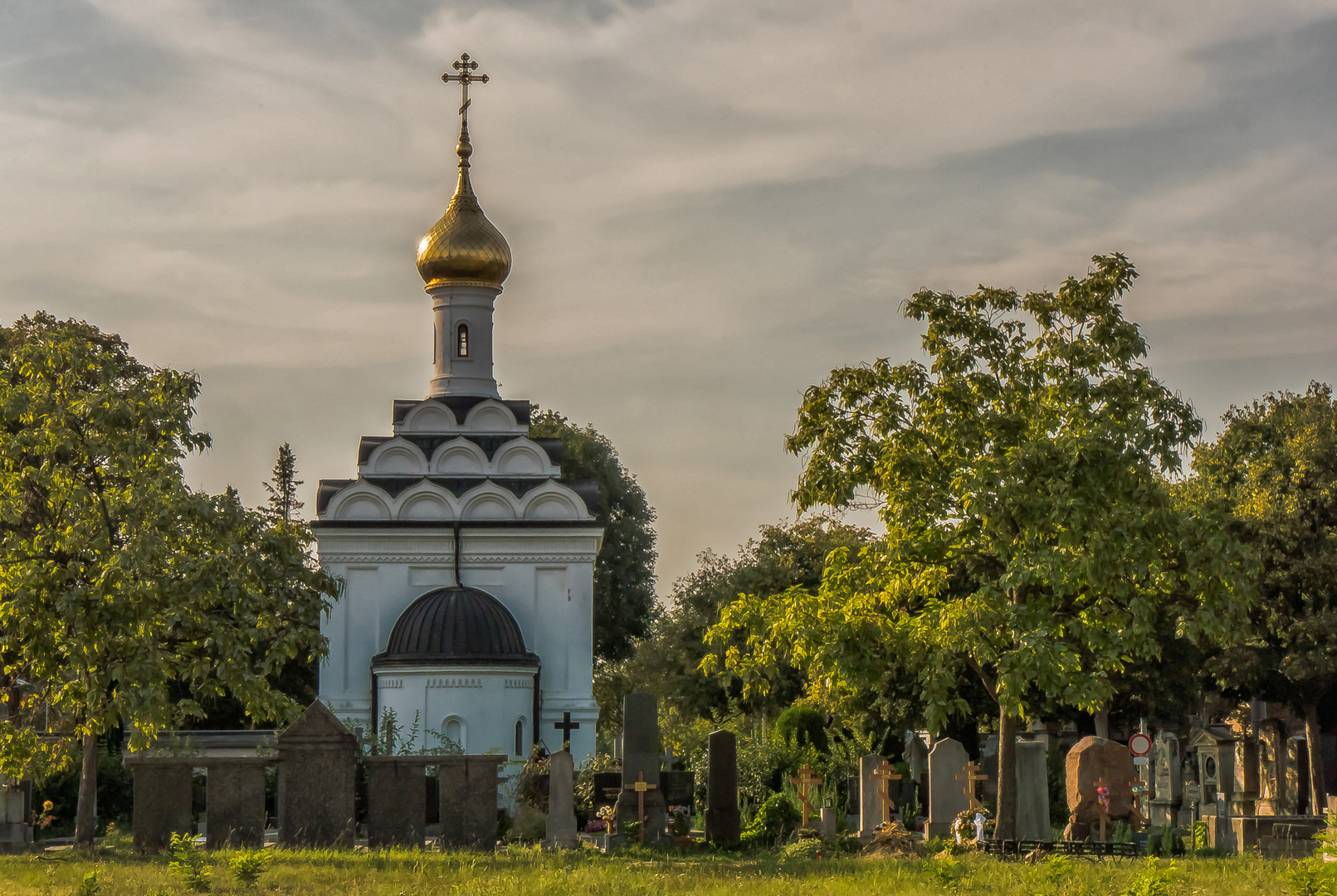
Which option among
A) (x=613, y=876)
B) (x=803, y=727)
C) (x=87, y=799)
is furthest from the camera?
(x=803, y=727)

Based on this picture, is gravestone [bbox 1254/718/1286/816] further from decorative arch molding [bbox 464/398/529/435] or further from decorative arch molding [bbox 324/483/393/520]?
decorative arch molding [bbox 324/483/393/520]

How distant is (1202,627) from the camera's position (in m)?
18.3

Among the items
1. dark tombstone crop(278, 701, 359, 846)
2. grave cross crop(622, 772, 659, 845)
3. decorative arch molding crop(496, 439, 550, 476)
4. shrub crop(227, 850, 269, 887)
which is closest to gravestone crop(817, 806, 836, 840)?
grave cross crop(622, 772, 659, 845)

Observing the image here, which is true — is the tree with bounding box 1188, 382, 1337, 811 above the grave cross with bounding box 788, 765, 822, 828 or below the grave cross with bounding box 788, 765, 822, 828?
above

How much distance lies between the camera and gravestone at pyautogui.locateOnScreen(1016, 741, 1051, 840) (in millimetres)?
21219

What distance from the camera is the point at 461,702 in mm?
32281

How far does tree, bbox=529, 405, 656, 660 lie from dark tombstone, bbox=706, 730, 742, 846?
28.4 m

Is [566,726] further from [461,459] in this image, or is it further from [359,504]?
[461,459]

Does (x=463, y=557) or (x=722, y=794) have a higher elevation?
(x=463, y=557)

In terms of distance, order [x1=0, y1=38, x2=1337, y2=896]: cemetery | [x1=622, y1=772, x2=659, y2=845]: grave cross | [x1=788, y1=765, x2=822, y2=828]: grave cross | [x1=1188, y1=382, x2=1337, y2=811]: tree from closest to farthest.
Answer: [x1=0, y1=38, x2=1337, y2=896]: cemetery < [x1=622, y1=772, x2=659, y2=845]: grave cross < [x1=788, y1=765, x2=822, y2=828]: grave cross < [x1=1188, y1=382, x2=1337, y2=811]: tree

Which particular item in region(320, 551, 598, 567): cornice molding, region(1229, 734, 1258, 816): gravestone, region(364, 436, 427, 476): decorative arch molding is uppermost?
region(364, 436, 427, 476): decorative arch molding

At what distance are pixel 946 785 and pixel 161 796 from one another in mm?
10652

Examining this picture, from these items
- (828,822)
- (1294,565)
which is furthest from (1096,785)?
(1294,565)

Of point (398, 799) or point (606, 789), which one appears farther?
point (606, 789)
